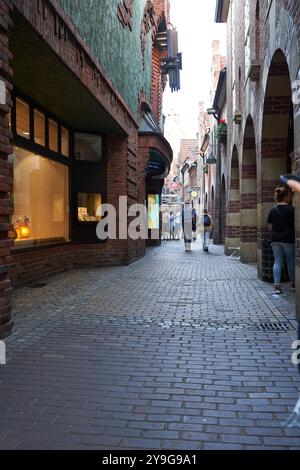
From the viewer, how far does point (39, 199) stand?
10812mm

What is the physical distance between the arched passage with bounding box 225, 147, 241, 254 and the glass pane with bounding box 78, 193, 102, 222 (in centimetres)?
601

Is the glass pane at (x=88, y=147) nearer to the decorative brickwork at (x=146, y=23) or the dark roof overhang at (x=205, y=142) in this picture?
the decorative brickwork at (x=146, y=23)

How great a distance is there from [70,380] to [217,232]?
2144 centimetres

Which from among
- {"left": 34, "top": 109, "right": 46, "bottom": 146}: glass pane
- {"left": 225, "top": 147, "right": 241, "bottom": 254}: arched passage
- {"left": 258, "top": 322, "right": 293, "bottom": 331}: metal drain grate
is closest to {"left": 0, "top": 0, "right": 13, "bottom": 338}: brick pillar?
{"left": 258, "top": 322, "right": 293, "bottom": 331}: metal drain grate

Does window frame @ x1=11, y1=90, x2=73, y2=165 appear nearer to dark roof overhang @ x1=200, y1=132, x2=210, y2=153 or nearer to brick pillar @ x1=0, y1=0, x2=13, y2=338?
brick pillar @ x1=0, y1=0, x2=13, y2=338

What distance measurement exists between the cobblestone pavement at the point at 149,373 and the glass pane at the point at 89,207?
4771mm

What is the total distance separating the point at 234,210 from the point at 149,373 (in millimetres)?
13456

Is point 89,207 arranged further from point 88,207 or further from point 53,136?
point 53,136

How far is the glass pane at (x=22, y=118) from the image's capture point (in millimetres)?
9023

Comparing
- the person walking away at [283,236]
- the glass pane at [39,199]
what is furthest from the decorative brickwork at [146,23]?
the person walking away at [283,236]

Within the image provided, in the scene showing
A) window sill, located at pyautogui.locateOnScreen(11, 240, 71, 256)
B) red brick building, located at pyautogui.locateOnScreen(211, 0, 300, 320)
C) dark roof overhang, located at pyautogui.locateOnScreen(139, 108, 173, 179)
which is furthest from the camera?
dark roof overhang, located at pyautogui.locateOnScreen(139, 108, 173, 179)

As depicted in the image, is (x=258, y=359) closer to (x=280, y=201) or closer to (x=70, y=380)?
(x=70, y=380)

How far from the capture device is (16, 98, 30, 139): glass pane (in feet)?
29.6

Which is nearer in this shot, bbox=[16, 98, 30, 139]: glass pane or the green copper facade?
the green copper facade
